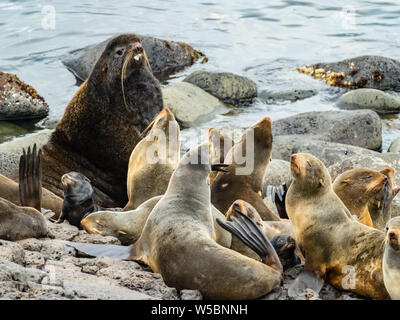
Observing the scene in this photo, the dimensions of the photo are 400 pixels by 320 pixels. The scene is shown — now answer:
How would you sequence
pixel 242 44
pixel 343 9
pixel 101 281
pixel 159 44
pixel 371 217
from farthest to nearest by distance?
pixel 343 9
pixel 242 44
pixel 159 44
pixel 371 217
pixel 101 281

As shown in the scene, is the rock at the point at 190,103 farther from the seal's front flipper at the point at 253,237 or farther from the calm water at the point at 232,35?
the seal's front flipper at the point at 253,237

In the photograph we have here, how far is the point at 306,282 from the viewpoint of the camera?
4219mm

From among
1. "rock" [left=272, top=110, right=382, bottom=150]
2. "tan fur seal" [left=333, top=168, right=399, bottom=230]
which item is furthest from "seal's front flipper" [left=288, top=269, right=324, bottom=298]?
"rock" [left=272, top=110, right=382, bottom=150]

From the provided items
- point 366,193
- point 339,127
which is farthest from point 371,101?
point 366,193

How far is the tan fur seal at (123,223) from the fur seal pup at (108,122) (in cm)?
191

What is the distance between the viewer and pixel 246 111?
14.1 meters

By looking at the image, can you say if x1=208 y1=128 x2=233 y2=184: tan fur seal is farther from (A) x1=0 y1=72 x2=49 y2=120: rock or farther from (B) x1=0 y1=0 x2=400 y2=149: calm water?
(A) x1=0 y1=72 x2=49 y2=120: rock

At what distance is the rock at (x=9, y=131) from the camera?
11969 mm

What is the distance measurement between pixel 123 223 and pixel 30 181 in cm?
91

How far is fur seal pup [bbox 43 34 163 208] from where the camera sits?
705cm

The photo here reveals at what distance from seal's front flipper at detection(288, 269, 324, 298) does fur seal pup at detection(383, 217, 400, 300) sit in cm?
50
